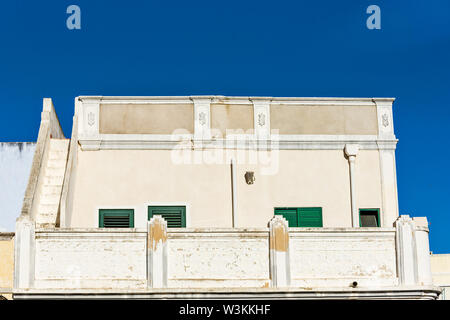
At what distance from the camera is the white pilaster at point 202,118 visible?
23922 millimetres

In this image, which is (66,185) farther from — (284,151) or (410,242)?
(410,242)

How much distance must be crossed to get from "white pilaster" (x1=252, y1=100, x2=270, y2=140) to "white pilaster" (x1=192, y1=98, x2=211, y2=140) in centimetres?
130

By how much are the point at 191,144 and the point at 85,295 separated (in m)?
6.28

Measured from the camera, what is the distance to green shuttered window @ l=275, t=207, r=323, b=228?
926 inches

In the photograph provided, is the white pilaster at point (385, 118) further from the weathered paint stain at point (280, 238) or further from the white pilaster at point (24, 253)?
the white pilaster at point (24, 253)

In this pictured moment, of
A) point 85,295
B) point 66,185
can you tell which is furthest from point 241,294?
point 66,185

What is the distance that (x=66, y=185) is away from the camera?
21.8 m

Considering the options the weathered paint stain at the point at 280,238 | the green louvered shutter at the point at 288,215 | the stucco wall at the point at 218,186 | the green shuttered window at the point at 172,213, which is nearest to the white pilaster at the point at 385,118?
the stucco wall at the point at 218,186

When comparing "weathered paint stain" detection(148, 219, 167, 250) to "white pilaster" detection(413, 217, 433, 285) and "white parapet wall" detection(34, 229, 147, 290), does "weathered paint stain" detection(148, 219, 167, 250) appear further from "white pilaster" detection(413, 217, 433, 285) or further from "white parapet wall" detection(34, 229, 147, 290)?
"white pilaster" detection(413, 217, 433, 285)

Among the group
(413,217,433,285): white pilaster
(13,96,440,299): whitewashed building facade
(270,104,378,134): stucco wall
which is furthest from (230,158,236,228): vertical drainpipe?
(413,217,433,285): white pilaster

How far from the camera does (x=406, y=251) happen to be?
20.0m

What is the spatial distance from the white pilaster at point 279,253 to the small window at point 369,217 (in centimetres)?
467

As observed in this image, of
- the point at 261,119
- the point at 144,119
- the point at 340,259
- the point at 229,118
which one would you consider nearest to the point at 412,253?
the point at 340,259

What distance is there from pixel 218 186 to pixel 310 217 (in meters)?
2.67
